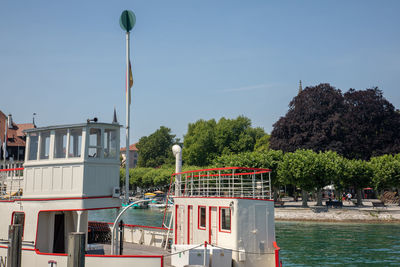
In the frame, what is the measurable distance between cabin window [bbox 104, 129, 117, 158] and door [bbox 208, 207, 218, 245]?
446cm

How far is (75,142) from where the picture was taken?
15.0 m

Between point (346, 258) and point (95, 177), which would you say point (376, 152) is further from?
point (95, 177)

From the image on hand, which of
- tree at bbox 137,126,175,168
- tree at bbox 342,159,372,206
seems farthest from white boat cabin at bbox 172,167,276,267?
tree at bbox 137,126,175,168

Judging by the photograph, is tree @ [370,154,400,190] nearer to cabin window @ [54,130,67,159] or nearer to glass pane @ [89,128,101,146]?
glass pane @ [89,128,101,146]

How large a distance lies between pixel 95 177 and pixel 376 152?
211 feet

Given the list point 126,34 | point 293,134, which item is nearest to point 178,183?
point 126,34

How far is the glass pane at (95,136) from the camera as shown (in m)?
14.9

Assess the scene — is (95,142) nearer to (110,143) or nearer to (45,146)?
(110,143)

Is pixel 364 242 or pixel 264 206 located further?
pixel 364 242

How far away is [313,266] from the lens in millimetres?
23859

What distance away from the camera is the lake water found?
2531 centimetres

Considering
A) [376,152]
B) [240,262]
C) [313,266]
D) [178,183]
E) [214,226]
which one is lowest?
[313,266]

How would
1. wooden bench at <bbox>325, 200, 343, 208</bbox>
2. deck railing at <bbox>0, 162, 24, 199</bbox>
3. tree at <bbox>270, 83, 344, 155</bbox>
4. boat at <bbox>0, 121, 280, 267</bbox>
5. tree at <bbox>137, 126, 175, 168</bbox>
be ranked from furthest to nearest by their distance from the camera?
tree at <bbox>137, 126, 175, 168</bbox>
tree at <bbox>270, 83, 344, 155</bbox>
wooden bench at <bbox>325, 200, 343, 208</bbox>
deck railing at <bbox>0, 162, 24, 199</bbox>
boat at <bbox>0, 121, 280, 267</bbox>

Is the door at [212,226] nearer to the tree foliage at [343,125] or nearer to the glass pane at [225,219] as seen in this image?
the glass pane at [225,219]
